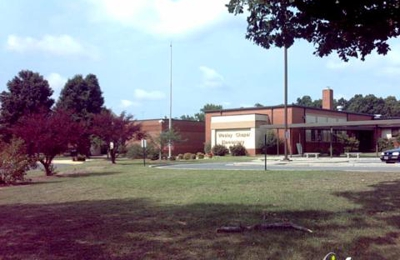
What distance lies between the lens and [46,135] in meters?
23.2

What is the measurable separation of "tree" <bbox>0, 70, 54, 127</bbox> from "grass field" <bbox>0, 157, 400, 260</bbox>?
46895mm

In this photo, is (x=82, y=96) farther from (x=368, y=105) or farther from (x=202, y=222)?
(x=368, y=105)

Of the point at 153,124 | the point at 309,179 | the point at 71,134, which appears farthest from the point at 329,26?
the point at 153,124

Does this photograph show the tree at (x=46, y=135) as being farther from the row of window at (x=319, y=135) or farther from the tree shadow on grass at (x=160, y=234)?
the row of window at (x=319, y=135)

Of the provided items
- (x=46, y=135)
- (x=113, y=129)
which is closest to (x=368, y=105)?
(x=113, y=129)

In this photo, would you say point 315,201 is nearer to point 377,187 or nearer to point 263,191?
point 263,191

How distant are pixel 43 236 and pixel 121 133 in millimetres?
29255

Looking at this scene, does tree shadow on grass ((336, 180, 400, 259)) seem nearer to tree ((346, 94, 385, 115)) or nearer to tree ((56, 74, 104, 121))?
tree ((56, 74, 104, 121))

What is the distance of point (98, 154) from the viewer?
66625 mm

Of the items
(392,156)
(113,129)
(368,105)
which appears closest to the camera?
(392,156)

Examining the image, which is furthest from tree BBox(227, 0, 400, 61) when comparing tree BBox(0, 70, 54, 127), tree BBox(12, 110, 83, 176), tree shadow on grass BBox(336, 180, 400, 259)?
tree BBox(0, 70, 54, 127)

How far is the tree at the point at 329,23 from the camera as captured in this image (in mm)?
7898

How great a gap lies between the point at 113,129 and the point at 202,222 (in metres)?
28.8

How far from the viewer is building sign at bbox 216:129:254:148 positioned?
54250 mm
